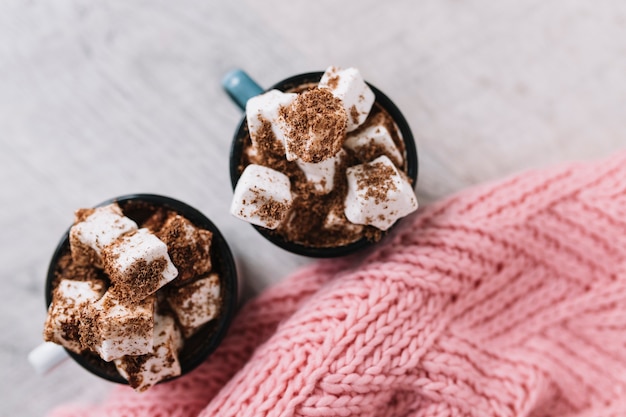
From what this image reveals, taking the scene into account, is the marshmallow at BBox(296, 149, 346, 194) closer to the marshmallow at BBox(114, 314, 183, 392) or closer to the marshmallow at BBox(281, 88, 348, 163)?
the marshmallow at BBox(281, 88, 348, 163)

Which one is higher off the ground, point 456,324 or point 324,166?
point 324,166

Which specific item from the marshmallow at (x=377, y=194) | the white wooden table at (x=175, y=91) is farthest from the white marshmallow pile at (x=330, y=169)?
the white wooden table at (x=175, y=91)

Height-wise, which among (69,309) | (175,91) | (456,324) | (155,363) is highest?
(175,91)

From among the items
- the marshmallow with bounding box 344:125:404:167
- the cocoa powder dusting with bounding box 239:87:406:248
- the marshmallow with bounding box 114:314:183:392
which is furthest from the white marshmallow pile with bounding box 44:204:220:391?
the marshmallow with bounding box 344:125:404:167

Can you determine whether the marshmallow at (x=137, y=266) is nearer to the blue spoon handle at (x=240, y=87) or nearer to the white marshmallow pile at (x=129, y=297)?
the white marshmallow pile at (x=129, y=297)

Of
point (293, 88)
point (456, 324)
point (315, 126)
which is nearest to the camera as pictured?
point (315, 126)

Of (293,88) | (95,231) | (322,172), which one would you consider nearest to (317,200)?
(322,172)

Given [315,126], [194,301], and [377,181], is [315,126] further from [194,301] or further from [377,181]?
[194,301]
